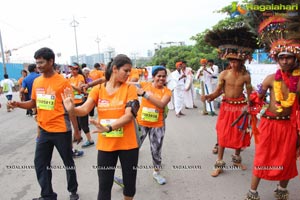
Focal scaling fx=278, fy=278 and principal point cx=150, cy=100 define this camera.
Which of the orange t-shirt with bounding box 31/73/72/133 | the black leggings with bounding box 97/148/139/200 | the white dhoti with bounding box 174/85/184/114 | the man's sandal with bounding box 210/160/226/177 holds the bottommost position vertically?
the man's sandal with bounding box 210/160/226/177

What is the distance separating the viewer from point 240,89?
425cm

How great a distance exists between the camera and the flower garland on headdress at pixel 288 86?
3.09 meters

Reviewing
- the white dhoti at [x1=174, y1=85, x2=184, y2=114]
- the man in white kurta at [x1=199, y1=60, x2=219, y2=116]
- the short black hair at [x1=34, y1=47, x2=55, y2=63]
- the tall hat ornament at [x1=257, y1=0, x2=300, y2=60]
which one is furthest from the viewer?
the white dhoti at [x1=174, y1=85, x2=184, y2=114]

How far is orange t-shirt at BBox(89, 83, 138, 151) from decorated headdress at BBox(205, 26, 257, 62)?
7.14ft

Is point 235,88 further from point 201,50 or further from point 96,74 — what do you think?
point 201,50

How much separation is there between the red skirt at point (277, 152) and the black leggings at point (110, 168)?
149 centimetres

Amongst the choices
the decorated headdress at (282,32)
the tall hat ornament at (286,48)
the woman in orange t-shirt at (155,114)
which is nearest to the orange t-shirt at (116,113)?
the woman in orange t-shirt at (155,114)

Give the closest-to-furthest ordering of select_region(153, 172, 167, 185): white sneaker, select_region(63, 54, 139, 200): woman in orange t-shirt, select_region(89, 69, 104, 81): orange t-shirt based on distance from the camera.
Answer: select_region(63, 54, 139, 200): woman in orange t-shirt, select_region(153, 172, 167, 185): white sneaker, select_region(89, 69, 104, 81): orange t-shirt

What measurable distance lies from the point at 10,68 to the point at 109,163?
29904mm

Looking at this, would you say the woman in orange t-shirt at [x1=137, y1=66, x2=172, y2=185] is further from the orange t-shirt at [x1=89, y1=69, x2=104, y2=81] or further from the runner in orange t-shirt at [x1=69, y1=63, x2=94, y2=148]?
the orange t-shirt at [x1=89, y1=69, x2=104, y2=81]

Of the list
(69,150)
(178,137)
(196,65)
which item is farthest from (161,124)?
(196,65)

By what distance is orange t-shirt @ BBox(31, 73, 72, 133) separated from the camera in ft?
10.9

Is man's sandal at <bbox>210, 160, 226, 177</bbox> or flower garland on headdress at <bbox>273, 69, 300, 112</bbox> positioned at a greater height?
flower garland on headdress at <bbox>273, 69, 300, 112</bbox>

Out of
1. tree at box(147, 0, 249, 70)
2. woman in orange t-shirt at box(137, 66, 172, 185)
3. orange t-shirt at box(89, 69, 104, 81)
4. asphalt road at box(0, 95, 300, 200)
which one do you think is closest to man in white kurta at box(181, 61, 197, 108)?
tree at box(147, 0, 249, 70)
